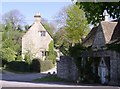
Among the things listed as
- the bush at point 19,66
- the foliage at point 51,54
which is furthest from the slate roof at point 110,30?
the foliage at point 51,54

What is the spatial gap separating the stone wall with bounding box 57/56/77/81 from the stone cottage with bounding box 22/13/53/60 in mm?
29794

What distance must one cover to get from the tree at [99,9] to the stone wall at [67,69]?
1759 cm

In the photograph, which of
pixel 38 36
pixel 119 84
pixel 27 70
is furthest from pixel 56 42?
pixel 119 84

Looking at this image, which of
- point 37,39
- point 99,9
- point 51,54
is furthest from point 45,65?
point 99,9

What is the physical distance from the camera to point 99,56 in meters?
38.0

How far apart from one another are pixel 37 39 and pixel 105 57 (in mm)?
40662

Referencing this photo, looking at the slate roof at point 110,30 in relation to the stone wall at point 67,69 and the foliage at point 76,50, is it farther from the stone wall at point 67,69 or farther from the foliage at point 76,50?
the stone wall at point 67,69

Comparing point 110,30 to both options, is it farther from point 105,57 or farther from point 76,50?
point 105,57

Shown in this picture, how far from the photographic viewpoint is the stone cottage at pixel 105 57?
3428 centimetres

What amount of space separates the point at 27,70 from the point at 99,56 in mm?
27720

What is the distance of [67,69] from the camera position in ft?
146

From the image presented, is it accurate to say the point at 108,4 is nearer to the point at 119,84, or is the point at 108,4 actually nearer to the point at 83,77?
the point at 119,84

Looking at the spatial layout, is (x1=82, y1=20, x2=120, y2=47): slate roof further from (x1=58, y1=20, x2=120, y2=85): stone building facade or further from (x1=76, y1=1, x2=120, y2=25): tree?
(x1=76, y1=1, x2=120, y2=25): tree

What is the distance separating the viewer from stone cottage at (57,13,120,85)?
112 feet
